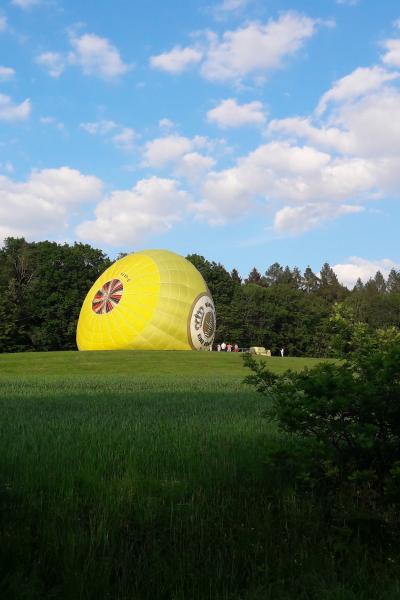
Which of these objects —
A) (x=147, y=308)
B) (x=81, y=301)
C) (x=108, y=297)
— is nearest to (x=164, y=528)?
(x=147, y=308)

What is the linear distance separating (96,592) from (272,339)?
293 ft

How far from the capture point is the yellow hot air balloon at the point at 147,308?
38156mm

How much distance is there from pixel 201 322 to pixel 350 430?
35.4 m

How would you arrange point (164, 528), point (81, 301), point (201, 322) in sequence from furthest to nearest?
point (81, 301), point (201, 322), point (164, 528)

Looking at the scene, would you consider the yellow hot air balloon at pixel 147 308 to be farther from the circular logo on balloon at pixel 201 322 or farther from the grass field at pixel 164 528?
the grass field at pixel 164 528

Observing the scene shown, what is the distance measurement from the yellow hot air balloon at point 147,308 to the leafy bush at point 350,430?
3256 cm

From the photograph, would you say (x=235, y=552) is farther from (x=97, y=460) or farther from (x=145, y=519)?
(x=97, y=460)

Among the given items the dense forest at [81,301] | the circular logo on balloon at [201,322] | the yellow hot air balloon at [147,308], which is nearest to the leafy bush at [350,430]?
the yellow hot air balloon at [147,308]

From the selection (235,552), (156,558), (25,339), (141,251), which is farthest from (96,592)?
(25,339)

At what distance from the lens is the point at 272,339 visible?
9238 centimetres

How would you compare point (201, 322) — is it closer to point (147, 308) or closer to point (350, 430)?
point (147, 308)

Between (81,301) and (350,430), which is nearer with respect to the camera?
(350,430)

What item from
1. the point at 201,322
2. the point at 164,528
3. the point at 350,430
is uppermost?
the point at 201,322

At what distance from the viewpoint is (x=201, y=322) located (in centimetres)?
4050
